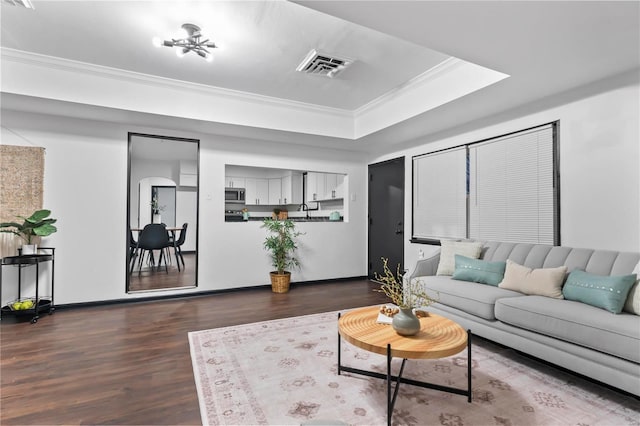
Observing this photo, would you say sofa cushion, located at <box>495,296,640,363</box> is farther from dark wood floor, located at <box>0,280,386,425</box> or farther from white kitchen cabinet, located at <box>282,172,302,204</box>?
white kitchen cabinet, located at <box>282,172,302,204</box>

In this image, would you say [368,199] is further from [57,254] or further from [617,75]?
[57,254]

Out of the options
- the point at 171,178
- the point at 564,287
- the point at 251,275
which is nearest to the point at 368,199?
the point at 251,275

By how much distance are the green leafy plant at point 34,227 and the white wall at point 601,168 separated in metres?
5.63

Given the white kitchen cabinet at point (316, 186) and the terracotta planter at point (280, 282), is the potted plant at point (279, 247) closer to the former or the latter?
→ the terracotta planter at point (280, 282)

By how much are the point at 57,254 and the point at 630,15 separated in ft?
19.7

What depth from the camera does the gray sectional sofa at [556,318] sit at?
199cm

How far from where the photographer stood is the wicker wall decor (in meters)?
3.84

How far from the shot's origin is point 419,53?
3260mm

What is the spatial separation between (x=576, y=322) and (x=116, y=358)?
3495 mm

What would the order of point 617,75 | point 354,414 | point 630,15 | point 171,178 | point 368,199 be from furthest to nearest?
point 171,178
point 368,199
point 617,75
point 630,15
point 354,414

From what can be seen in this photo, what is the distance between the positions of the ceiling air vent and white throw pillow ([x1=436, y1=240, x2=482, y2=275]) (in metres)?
2.40

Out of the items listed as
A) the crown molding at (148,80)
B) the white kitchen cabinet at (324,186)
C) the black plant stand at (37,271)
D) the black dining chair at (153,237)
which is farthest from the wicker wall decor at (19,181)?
the white kitchen cabinet at (324,186)

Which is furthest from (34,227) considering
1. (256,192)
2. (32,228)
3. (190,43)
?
(256,192)

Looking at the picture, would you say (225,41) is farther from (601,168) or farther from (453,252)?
(601,168)
